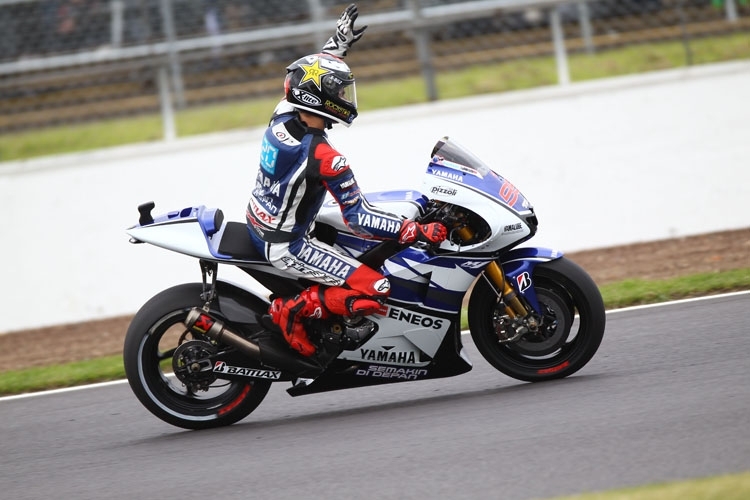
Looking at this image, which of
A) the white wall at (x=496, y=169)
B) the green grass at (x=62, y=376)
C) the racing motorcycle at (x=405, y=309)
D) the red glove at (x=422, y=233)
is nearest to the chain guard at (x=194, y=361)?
the racing motorcycle at (x=405, y=309)

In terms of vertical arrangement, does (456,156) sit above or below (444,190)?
above

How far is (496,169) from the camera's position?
10977 millimetres

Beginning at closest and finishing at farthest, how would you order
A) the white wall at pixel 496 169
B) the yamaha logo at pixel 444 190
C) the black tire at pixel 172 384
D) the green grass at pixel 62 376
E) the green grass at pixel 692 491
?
the green grass at pixel 692 491, the yamaha logo at pixel 444 190, the black tire at pixel 172 384, the green grass at pixel 62 376, the white wall at pixel 496 169

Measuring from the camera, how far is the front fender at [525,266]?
6398 millimetres

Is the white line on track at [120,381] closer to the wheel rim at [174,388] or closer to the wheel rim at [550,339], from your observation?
the wheel rim at [174,388]

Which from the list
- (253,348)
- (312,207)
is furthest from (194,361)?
(312,207)

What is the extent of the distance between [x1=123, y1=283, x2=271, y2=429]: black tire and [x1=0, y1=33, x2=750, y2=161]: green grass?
548 cm

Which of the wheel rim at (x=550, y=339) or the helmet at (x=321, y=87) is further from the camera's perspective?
the wheel rim at (x=550, y=339)

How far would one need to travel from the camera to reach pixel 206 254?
6379 mm

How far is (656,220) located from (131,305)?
532cm

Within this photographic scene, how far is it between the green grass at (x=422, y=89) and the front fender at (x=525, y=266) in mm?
5458

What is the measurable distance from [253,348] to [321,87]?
1.59 meters

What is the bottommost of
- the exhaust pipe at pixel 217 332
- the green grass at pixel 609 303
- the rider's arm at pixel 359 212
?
the green grass at pixel 609 303

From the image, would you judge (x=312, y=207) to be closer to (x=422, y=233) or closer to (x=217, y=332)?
(x=422, y=233)
